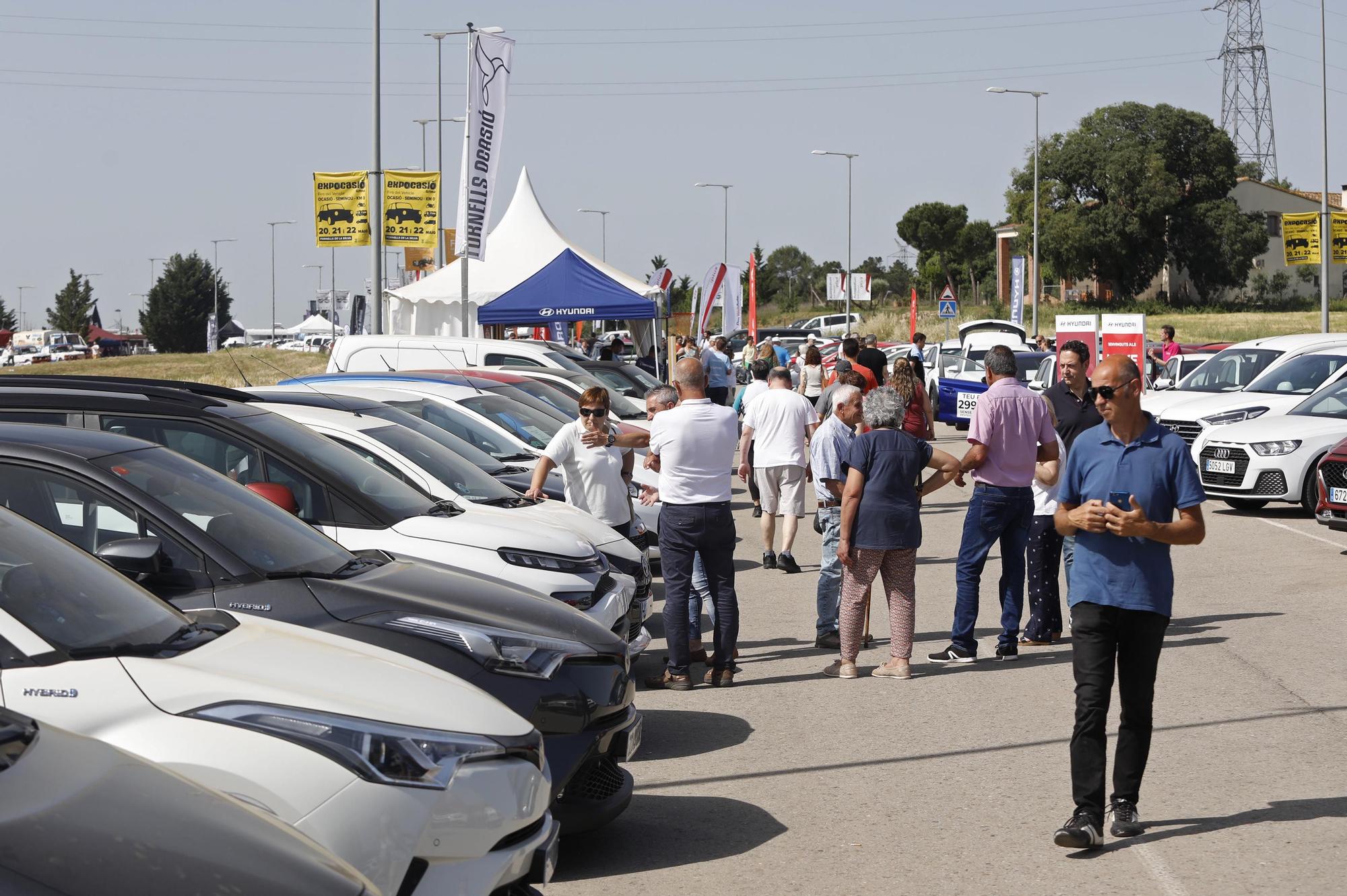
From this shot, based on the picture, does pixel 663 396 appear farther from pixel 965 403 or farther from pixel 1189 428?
pixel 965 403

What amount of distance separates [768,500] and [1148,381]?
17.7m

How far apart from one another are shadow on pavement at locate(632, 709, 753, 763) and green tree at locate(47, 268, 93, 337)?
368 feet

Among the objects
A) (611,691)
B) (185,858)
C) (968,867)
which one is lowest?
(968,867)

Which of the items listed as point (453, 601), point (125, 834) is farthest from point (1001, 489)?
point (125, 834)

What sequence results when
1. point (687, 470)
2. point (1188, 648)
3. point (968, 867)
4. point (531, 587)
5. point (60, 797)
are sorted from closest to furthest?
point (60, 797)
point (968, 867)
point (531, 587)
point (687, 470)
point (1188, 648)

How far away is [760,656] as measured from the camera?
9359 mm

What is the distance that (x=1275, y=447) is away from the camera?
52.3ft

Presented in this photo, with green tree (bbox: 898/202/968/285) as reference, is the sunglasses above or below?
below

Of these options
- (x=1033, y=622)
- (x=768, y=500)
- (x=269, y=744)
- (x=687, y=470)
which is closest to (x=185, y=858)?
(x=269, y=744)

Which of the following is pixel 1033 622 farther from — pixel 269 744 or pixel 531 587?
pixel 269 744

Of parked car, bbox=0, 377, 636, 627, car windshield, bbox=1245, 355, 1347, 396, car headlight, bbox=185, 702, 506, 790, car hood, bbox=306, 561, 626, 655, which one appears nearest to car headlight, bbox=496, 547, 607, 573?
parked car, bbox=0, 377, 636, 627

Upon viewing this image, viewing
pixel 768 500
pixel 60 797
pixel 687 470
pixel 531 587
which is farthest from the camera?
pixel 768 500

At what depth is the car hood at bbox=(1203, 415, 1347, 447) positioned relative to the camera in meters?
15.8

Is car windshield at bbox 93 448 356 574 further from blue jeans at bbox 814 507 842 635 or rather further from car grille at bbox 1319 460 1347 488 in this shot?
car grille at bbox 1319 460 1347 488
